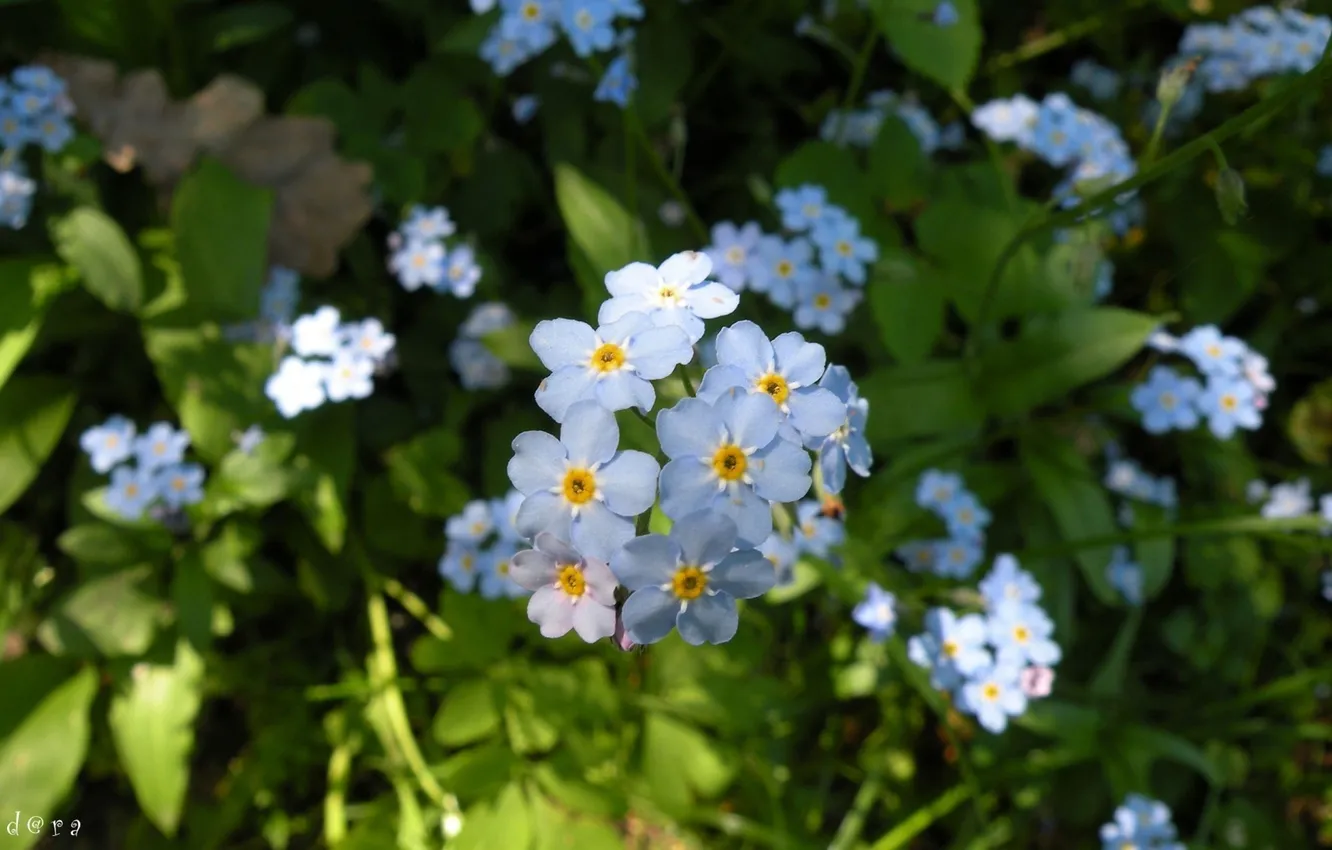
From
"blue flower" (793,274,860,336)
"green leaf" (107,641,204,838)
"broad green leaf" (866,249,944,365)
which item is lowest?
"green leaf" (107,641,204,838)

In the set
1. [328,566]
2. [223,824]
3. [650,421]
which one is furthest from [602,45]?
[223,824]

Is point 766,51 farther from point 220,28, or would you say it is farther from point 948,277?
point 220,28

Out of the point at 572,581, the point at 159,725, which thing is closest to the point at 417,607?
the point at 159,725

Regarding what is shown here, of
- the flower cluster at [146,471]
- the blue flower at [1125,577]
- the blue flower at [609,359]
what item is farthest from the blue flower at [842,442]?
the flower cluster at [146,471]

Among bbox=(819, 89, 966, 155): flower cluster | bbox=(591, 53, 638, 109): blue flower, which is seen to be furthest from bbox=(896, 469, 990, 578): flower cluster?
bbox=(591, 53, 638, 109): blue flower

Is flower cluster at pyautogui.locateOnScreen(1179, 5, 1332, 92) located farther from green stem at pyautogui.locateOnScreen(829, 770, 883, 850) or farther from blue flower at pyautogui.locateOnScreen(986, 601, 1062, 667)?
green stem at pyautogui.locateOnScreen(829, 770, 883, 850)

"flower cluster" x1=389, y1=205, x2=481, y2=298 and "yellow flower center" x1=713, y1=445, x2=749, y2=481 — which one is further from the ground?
"yellow flower center" x1=713, y1=445, x2=749, y2=481
